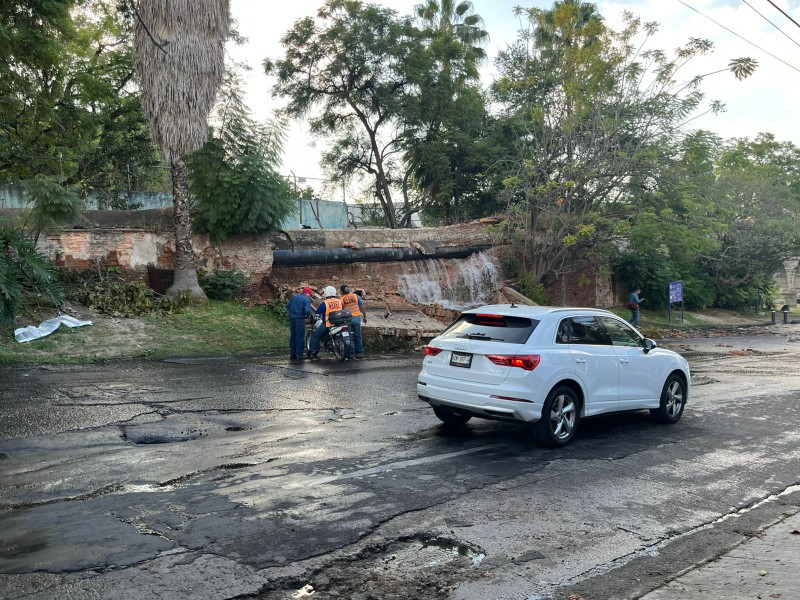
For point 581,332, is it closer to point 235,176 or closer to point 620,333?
point 620,333

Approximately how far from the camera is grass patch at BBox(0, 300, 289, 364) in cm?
1430

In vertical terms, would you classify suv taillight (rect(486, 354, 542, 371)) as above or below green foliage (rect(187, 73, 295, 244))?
below

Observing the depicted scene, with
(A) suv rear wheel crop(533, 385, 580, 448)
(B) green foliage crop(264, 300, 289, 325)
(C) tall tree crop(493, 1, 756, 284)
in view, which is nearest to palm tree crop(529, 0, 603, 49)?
(C) tall tree crop(493, 1, 756, 284)

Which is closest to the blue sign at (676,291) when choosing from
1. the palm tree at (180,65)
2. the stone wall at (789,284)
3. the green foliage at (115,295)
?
the green foliage at (115,295)

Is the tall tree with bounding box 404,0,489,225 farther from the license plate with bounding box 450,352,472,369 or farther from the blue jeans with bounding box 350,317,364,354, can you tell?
the license plate with bounding box 450,352,472,369

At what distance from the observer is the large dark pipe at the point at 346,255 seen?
71.3ft

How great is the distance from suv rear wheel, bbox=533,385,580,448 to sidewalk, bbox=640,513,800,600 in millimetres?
2691

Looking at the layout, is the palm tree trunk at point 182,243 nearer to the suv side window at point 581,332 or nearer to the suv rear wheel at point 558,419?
the suv side window at point 581,332

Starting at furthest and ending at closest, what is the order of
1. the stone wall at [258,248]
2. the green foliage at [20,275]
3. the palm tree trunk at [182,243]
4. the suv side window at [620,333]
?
the palm tree trunk at [182,243], the stone wall at [258,248], the green foliage at [20,275], the suv side window at [620,333]

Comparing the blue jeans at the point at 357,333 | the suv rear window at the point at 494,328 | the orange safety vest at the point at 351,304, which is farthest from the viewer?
the blue jeans at the point at 357,333

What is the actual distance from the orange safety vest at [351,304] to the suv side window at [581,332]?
826cm

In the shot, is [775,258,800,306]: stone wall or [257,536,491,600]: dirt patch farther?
[775,258,800,306]: stone wall

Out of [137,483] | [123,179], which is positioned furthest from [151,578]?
[123,179]

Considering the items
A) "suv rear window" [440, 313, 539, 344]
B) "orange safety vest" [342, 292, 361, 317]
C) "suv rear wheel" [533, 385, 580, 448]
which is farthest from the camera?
"orange safety vest" [342, 292, 361, 317]
